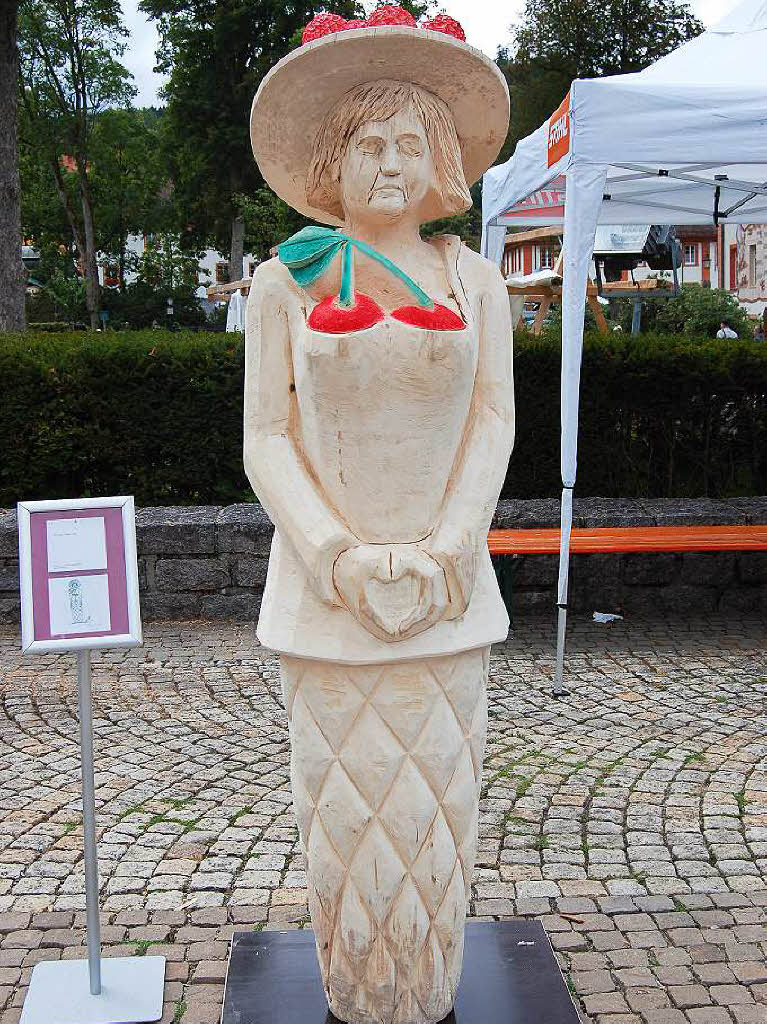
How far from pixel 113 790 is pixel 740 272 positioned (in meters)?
31.8

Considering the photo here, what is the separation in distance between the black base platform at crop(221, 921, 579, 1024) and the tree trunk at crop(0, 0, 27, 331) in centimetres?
877

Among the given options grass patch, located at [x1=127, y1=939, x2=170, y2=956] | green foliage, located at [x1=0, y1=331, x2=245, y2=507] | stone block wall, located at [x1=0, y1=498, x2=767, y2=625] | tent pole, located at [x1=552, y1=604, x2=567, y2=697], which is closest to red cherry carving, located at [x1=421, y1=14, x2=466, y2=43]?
grass patch, located at [x1=127, y1=939, x2=170, y2=956]

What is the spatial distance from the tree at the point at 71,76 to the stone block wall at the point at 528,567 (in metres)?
18.1

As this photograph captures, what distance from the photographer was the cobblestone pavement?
321 centimetres

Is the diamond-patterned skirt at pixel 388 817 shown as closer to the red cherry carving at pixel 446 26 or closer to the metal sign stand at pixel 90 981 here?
the metal sign stand at pixel 90 981

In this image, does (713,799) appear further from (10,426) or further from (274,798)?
(10,426)

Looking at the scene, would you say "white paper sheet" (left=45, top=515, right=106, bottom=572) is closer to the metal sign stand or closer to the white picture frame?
the white picture frame

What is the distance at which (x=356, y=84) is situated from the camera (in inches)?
97.8

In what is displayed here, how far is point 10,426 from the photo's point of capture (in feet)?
24.4

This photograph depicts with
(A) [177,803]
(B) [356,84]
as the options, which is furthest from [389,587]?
(A) [177,803]

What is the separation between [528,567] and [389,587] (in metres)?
4.88

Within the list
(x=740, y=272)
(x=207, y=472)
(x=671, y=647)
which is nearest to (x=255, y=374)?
(x=671, y=647)

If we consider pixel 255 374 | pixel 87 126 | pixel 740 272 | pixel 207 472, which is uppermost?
pixel 87 126

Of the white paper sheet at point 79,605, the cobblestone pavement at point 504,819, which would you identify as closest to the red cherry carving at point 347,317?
the white paper sheet at point 79,605
